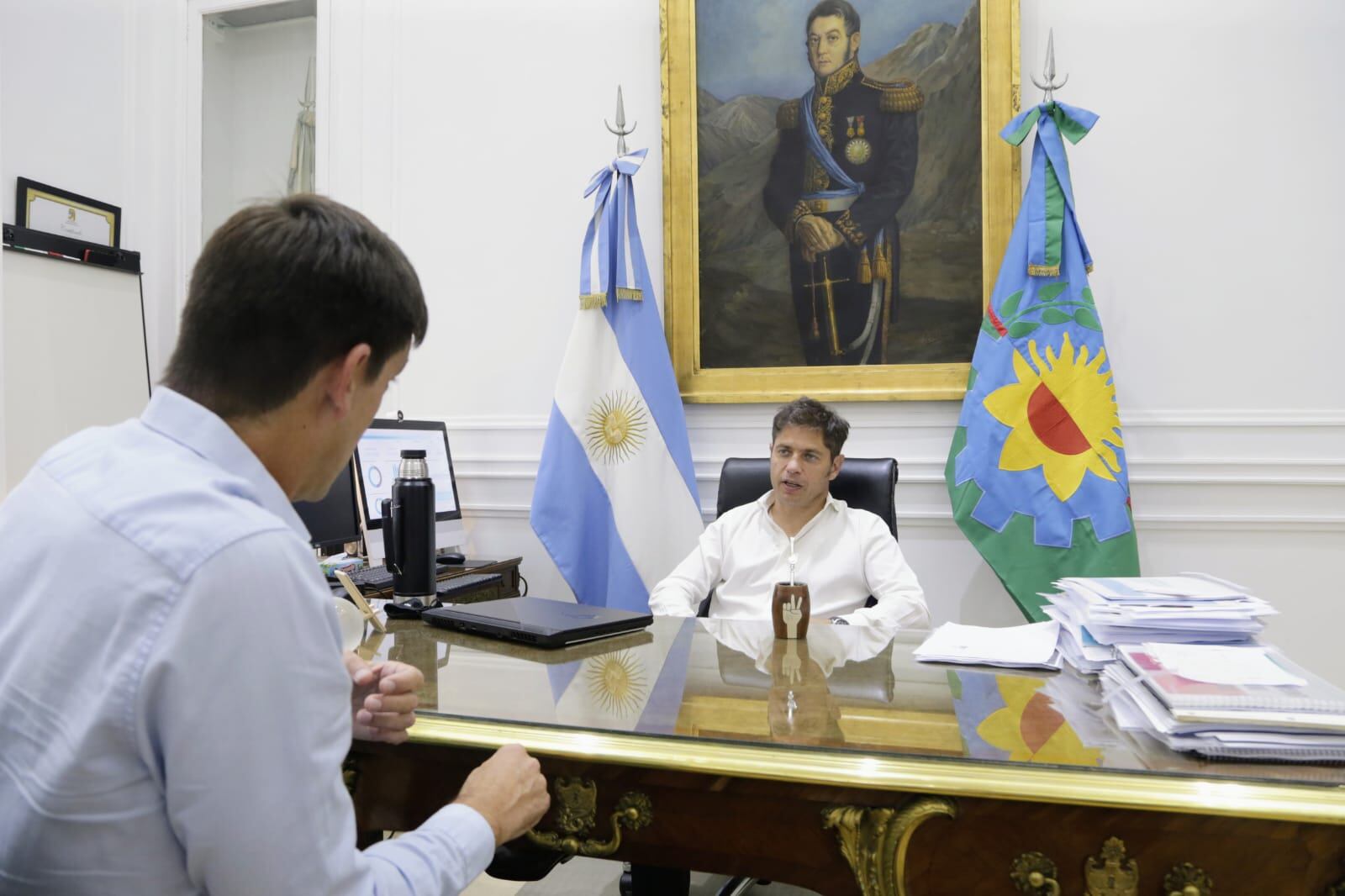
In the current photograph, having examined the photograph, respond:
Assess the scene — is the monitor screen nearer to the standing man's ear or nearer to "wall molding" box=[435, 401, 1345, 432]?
"wall molding" box=[435, 401, 1345, 432]

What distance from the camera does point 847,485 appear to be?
2678 mm

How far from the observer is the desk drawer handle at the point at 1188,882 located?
0.94m

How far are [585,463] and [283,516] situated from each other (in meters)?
2.29

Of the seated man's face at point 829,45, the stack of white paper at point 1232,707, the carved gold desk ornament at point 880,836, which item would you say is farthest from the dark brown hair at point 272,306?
the seated man's face at point 829,45

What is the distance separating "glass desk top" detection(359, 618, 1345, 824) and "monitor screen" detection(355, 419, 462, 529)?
1.12 meters

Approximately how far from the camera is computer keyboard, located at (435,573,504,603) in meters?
2.18

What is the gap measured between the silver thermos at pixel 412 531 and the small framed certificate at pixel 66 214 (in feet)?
7.77

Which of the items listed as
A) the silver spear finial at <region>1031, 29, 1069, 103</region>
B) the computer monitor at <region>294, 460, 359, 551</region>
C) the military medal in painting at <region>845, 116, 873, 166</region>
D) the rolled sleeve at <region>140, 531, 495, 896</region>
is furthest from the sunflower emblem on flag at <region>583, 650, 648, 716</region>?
the silver spear finial at <region>1031, 29, 1069, 103</region>

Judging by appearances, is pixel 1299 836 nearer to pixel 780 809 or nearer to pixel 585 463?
pixel 780 809

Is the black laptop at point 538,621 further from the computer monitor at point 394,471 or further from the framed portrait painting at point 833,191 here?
the framed portrait painting at point 833,191

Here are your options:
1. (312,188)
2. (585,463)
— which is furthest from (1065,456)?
(312,188)

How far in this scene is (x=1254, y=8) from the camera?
2842mm

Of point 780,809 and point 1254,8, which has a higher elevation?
point 1254,8

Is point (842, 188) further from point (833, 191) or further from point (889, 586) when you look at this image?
point (889, 586)
